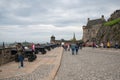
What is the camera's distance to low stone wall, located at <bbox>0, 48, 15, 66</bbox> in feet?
65.0

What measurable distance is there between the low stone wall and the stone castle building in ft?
303

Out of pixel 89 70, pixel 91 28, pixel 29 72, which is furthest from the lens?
pixel 91 28

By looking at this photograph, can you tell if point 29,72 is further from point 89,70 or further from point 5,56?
point 5,56

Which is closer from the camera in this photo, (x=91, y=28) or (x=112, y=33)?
(x=112, y=33)

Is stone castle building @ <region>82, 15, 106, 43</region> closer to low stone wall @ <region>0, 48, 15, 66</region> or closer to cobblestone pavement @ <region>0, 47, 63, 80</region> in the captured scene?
low stone wall @ <region>0, 48, 15, 66</region>

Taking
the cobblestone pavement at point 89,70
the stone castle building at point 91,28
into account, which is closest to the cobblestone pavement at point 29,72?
the cobblestone pavement at point 89,70

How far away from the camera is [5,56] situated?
21.1 m

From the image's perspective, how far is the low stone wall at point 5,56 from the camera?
19814 mm

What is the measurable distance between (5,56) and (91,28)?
103316 millimetres

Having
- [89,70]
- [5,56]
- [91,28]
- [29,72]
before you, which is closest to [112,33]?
[91,28]

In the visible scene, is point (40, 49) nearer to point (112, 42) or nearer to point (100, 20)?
point (112, 42)

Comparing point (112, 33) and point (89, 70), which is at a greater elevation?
point (112, 33)

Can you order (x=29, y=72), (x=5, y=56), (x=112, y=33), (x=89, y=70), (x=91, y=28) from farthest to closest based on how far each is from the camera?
(x=91, y=28)
(x=112, y=33)
(x=5, y=56)
(x=89, y=70)
(x=29, y=72)

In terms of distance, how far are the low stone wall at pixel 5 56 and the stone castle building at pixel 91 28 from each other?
303 feet
